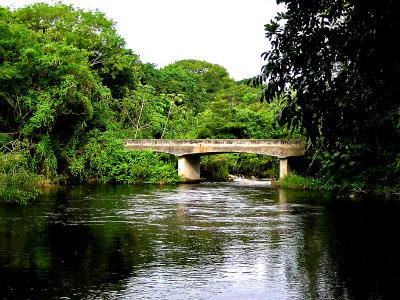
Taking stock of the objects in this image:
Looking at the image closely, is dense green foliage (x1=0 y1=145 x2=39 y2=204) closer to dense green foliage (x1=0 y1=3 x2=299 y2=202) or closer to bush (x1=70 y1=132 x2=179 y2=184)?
dense green foliage (x1=0 y1=3 x2=299 y2=202)

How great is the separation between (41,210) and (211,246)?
11.5m

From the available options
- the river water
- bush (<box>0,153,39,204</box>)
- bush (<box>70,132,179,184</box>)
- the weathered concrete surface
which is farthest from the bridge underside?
bush (<box>0,153,39,204</box>)

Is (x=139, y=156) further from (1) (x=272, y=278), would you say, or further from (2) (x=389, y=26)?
(2) (x=389, y=26)

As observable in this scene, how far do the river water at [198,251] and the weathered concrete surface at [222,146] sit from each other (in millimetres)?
15581

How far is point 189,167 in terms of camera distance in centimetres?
5150

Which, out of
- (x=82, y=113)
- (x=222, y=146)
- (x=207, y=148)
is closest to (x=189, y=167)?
(x=207, y=148)

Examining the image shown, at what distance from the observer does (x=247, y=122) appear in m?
57.5

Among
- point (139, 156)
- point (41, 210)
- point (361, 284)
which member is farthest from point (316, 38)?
point (139, 156)

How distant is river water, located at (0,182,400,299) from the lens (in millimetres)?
12750

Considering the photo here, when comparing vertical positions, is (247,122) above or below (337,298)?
above

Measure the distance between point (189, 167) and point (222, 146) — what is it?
5.25m

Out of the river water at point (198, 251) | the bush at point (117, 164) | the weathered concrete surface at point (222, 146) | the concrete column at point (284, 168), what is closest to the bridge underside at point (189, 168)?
the weathered concrete surface at point (222, 146)

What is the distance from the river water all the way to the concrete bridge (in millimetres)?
15579

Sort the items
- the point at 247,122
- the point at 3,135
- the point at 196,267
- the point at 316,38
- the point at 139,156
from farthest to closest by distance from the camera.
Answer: the point at 247,122
the point at 139,156
the point at 3,135
the point at 196,267
the point at 316,38
